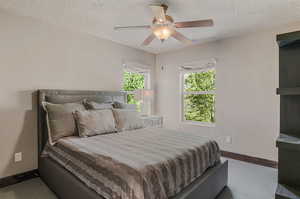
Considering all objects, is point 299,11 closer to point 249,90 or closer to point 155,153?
point 249,90

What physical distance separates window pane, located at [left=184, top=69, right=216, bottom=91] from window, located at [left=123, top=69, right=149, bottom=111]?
3.58 feet

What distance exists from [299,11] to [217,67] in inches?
59.4

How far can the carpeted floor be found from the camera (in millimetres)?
2100

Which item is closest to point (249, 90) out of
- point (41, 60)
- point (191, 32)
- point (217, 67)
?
point (217, 67)

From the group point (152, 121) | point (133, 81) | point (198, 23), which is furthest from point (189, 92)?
point (198, 23)

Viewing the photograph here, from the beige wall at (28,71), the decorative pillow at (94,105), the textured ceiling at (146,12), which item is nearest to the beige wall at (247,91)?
the textured ceiling at (146,12)

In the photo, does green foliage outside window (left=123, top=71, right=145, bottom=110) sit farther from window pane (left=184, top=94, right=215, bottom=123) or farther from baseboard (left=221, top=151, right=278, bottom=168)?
baseboard (left=221, top=151, right=278, bottom=168)

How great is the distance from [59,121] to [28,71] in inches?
37.8

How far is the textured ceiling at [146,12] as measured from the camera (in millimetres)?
2186

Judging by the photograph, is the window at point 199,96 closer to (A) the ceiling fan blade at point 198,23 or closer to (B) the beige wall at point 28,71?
(A) the ceiling fan blade at point 198,23

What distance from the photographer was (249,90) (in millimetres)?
3195

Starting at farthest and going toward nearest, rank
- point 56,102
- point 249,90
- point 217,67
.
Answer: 1. point 217,67
2. point 249,90
3. point 56,102

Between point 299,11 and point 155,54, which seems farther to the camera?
point 155,54

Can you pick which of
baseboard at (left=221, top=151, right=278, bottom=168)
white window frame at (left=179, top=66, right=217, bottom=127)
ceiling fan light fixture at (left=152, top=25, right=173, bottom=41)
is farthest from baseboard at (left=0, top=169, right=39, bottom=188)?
baseboard at (left=221, top=151, right=278, bottom=168)
